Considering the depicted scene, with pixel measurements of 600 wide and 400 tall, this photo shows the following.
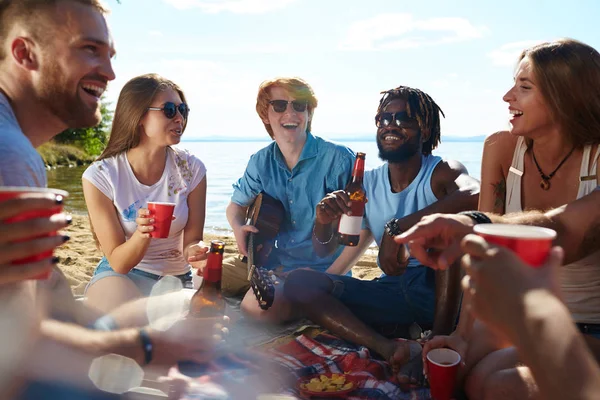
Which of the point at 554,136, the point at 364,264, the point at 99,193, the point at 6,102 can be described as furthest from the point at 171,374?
the point at 364,264

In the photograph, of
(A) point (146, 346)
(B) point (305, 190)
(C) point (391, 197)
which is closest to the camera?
(A) point (146, 346)

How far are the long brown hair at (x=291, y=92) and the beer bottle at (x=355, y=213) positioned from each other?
3.62 feet

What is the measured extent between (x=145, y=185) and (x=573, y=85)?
123 inches

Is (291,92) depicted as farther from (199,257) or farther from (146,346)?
(146,346)

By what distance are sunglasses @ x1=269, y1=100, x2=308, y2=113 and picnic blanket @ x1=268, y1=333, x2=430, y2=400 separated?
2175mm

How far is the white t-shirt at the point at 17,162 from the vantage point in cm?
181

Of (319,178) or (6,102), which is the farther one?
(319,178)

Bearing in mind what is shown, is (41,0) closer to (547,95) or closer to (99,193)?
(99,193)

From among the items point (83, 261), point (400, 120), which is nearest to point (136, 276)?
point (400, 120)

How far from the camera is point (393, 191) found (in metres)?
4.52

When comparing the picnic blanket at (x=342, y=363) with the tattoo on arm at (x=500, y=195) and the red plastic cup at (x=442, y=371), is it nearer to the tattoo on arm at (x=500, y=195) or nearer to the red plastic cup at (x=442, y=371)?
the red plastic cup at (x=442, y=371)

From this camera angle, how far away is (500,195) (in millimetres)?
3525

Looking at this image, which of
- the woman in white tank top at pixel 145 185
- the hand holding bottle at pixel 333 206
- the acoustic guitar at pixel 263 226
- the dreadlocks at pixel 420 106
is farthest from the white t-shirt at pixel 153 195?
the dreadlocks at pixel 420 106

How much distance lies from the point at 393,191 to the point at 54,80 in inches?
113
